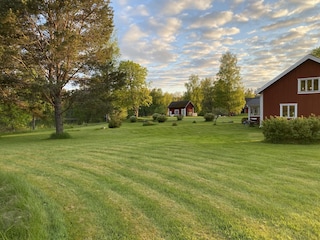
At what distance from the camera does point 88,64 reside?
629 inches

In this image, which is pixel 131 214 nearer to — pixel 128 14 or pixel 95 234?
pixel 95 234

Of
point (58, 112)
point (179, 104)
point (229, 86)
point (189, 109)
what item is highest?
point (229, 86)

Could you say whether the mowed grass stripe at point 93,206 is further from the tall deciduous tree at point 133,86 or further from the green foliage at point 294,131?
the tall deciduous tree at point 133,86

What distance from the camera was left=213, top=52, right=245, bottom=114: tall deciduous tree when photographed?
38.9 metres

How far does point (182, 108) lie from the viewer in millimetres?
59031

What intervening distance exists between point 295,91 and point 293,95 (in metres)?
0.33

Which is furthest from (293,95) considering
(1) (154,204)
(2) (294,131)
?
(1) (154,204)

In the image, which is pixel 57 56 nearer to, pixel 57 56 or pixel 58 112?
pixel 57 56

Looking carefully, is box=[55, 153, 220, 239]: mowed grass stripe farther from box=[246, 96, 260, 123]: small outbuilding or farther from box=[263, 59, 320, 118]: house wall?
box=[246, 96, 260, 123]: small outbuilding

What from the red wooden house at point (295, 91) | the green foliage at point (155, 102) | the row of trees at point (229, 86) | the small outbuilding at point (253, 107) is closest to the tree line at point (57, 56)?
the red wooden house at point (295, 91)

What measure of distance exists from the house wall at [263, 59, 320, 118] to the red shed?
37270 mm

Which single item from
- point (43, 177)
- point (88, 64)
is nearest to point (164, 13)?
point (88, 64)

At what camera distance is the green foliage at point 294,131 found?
1145 centimetres

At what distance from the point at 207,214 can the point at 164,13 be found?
45.8 feet
